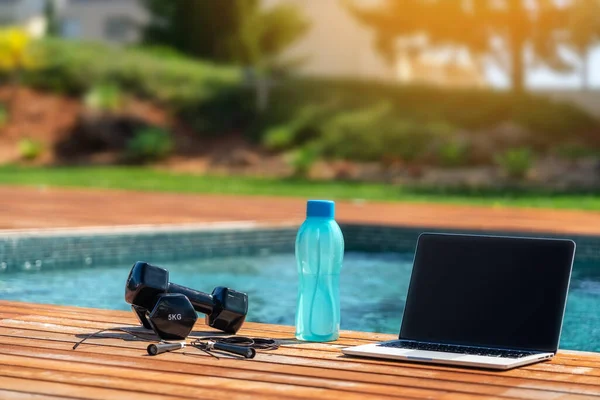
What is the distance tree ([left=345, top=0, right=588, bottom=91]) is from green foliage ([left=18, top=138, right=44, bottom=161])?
8.47 meters

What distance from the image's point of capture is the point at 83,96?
23.2 metres

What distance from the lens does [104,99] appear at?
2186cm

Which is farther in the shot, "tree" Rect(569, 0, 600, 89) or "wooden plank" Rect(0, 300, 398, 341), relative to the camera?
"tree" Rect(569, 0, 600, 89)

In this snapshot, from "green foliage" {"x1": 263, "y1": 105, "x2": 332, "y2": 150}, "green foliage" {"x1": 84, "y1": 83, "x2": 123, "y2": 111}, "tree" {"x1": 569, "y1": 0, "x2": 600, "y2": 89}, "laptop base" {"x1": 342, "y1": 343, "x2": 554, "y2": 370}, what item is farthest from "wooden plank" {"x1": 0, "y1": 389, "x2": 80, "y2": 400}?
"tree" {"x1": 569, "y1": 0, "x2": 600, "y2": 89}

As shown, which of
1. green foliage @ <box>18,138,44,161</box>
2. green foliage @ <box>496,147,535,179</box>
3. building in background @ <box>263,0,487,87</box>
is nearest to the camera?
green foliage @ <box>496,147,535,179</box>

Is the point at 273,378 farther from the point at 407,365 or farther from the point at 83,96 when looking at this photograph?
the point at 83,96

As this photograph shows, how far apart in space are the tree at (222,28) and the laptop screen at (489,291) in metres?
23.4

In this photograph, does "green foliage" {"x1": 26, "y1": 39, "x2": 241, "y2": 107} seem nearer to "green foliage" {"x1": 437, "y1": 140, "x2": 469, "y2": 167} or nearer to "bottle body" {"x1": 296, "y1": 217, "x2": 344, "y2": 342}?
"green foliage" {"x1": 437, "y1": 140, "x2": 469, "y2": 167}

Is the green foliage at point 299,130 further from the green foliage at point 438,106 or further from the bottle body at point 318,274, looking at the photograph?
the bottle body at point 318,274

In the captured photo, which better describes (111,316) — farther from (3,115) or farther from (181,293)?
(3,115)

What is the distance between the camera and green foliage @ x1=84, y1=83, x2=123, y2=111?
2191 cm

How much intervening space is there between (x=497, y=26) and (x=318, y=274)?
762 inches

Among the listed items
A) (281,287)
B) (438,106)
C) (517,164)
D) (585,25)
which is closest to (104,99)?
(438,106)

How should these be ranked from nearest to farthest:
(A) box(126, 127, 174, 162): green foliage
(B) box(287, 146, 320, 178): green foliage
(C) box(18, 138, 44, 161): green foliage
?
(B) box(287, 146, 320, 178): green foliage < (A) box(126, 127, 174, 162): green foliage < (C) box(18, 138, 44, 161): green foliage
